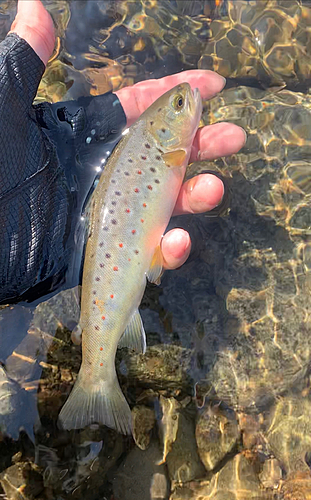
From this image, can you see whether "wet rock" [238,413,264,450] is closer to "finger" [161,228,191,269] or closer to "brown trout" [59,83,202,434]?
"brown trout" [59,83,202,434]

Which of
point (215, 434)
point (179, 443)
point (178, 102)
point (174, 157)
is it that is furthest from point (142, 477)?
point (178, 102)

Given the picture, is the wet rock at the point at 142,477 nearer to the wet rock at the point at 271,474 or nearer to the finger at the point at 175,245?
the wet rock at the point at 271,474

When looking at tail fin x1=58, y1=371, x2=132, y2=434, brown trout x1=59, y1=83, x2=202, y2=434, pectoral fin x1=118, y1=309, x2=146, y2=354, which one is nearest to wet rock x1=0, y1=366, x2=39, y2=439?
brown trout x1=59, y1=83, x2=202, y2=434

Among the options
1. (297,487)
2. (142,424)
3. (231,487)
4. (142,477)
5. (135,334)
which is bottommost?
(297,487)

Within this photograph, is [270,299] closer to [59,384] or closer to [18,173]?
[59,384]

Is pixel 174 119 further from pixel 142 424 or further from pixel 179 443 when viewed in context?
pixel 179 443

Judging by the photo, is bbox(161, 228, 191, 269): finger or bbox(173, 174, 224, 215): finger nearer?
bbox(161, 228, 191, 269): finger

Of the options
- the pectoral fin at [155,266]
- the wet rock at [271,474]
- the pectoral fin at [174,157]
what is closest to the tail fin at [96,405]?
the pectoral fin at [155,266]
